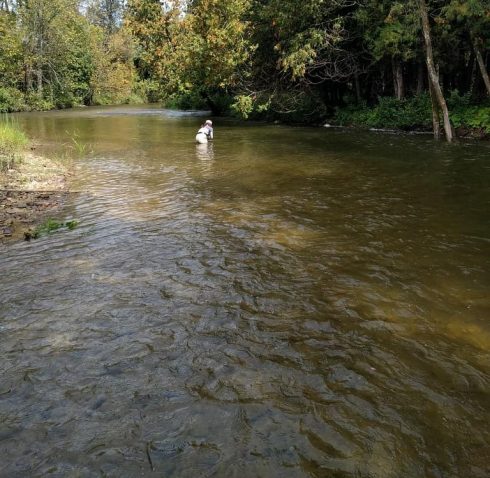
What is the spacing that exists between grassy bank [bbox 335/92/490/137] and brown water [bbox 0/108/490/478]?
428 inches

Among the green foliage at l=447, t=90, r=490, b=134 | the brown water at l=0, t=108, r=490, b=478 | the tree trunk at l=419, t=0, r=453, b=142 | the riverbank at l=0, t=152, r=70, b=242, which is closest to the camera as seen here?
the brown water at l=0, t=108, r=490, b=478

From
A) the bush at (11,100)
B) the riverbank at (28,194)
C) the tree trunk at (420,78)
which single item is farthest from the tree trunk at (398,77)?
the bush at (11,100)

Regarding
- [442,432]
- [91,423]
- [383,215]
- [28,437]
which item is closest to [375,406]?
[442,432]

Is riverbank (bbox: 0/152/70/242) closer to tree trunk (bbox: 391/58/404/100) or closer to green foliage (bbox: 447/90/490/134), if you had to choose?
green foliage (bbox: 447/90/490/134)

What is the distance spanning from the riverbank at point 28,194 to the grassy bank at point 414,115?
16.0 metres

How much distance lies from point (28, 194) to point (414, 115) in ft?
60.0

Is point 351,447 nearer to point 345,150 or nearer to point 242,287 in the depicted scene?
point 242,287

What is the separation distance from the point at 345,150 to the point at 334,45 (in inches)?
362

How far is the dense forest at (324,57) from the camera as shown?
65.8ft

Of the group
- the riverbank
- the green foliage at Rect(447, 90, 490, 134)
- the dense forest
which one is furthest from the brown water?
the dense forest

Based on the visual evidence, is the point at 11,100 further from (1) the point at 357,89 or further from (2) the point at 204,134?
(1) the point at 357,89

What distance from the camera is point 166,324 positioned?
17.9 feet

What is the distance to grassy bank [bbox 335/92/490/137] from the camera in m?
19.9

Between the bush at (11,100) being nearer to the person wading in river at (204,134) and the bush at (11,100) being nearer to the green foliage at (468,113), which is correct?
the person wading in river at (204,134)
